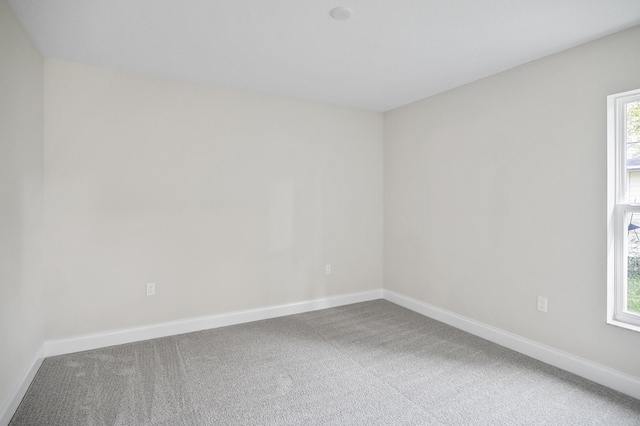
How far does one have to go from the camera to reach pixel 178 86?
10.7ft

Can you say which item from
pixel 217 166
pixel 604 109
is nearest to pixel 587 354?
pixel 604 109

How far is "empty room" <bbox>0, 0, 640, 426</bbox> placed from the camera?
2.13 m

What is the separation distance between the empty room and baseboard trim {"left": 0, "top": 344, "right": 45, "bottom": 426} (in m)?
0.02

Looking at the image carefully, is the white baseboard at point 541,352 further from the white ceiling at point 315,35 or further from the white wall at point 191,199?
the white ceiling at point 315,35

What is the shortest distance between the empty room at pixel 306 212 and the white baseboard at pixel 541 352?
0.01 metres

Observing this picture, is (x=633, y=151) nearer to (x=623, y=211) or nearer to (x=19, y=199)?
(x=623, y=211)

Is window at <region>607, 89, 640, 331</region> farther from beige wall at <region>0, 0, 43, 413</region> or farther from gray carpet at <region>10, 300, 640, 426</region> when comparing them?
beige wall at <region>0, 0, 43, 413</region>

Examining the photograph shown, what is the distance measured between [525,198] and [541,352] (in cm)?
127

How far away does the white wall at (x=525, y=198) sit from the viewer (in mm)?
2432

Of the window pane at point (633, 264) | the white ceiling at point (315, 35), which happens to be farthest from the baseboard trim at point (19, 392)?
the window pane at point (633, 264)

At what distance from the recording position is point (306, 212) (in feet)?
13.1

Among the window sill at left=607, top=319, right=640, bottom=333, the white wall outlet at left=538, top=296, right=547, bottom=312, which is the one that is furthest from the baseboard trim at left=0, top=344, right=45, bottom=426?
the window sill at left=607, top=319, right=640, bottom=333

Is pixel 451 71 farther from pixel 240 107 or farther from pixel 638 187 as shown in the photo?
pixel 240 107

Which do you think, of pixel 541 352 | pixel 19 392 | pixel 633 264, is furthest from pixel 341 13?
pixel 19 392
